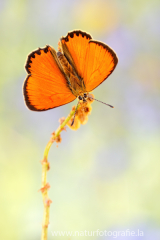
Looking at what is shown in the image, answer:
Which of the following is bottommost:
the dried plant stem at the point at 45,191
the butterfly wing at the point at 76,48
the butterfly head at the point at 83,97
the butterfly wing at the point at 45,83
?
the dried plant stem at the point at 45,191

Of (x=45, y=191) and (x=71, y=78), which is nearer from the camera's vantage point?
(x=45, y=191)

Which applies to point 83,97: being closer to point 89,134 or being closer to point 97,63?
point 97,63

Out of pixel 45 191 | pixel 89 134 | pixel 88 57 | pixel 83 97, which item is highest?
pixel 89 134

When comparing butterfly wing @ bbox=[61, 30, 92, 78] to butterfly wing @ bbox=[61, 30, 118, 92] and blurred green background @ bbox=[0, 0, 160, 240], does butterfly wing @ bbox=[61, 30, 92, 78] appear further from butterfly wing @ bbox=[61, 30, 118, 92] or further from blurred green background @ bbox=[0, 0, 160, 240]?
blurred green background @ bbox=[0, 0, 160, 240]

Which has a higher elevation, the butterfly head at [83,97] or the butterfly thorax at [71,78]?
the butterfly thorax at [71,78]

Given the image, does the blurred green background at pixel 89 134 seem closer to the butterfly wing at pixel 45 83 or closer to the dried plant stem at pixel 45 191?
the butterfly wing at pixel 45 83

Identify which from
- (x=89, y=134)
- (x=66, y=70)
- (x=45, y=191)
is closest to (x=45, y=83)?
(x=66, y=70)

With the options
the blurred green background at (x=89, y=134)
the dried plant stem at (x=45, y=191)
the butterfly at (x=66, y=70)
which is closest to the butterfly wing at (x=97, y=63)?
the butterfly at (x=66, y=70)
